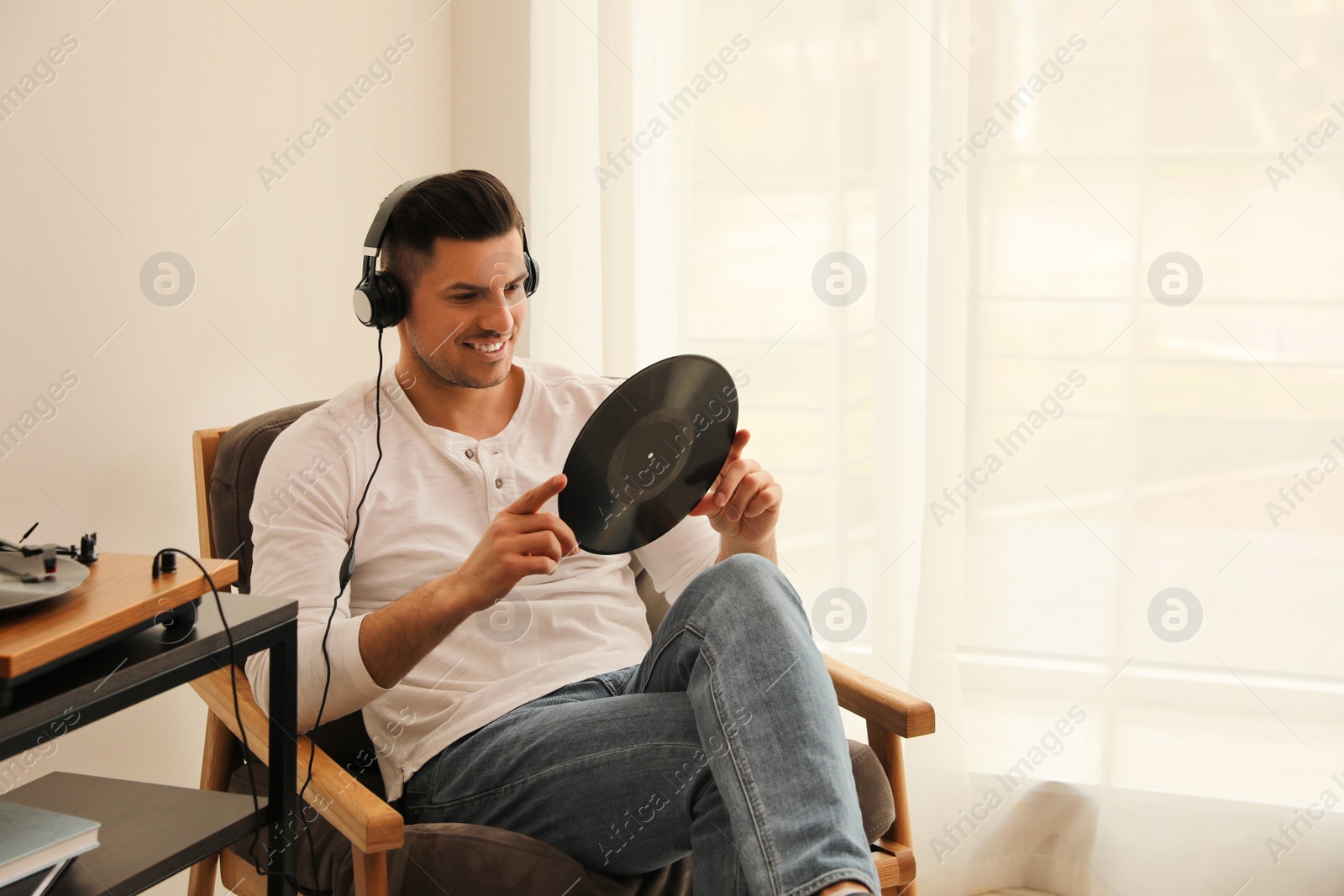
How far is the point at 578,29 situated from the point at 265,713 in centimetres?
147

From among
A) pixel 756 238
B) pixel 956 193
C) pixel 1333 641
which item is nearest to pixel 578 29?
pixel 756 238

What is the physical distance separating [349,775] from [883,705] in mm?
647

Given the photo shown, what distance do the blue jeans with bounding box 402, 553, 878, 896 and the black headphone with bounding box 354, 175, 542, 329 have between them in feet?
1.84

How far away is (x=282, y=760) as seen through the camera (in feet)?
3.58

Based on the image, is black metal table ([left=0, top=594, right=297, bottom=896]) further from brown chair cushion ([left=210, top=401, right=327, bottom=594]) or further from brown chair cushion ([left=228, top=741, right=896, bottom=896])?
brown chair cushion ([left=210, top=401, right=327, bottom=594])

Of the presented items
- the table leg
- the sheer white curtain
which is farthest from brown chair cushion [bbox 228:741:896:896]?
the sheer white curtain

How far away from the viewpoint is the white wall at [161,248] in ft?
4.41

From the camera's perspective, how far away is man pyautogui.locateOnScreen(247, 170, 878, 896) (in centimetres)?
108

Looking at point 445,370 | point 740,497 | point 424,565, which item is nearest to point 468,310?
point 445,370

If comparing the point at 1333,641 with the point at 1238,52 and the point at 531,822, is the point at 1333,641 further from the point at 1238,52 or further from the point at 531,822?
the point at 531,822

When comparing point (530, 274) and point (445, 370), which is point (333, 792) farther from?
point (530, 274)

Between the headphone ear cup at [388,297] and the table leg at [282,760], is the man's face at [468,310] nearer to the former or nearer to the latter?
the headphone ear cup at [388,297]

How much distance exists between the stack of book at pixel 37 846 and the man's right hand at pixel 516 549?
0.42 meters

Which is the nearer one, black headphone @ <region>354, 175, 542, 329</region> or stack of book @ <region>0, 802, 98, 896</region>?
stack of book @ <region>0, 802, 98, 896</region>
